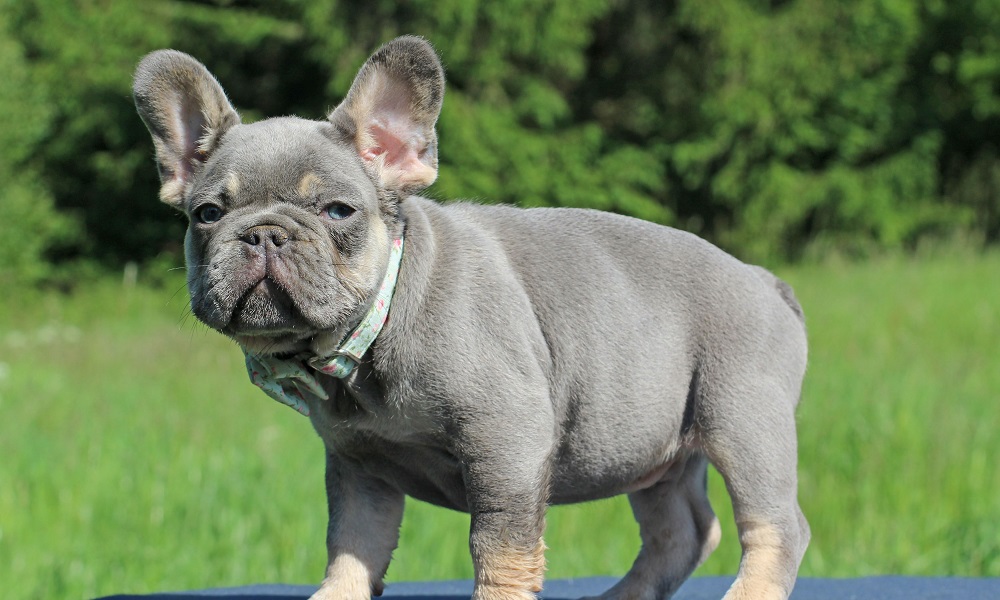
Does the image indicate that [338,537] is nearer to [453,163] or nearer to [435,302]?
[435,302]

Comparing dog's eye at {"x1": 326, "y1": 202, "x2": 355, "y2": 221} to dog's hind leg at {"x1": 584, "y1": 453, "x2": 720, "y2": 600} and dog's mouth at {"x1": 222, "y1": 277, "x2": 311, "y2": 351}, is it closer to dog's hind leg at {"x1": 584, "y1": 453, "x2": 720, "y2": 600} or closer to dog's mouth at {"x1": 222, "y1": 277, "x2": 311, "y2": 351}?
dog's mouth at {"x1": 222, "y1": 277, "x2": 311, "y2": 351}

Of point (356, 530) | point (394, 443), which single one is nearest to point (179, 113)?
point (394, 443)

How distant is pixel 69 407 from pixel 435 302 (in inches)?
287

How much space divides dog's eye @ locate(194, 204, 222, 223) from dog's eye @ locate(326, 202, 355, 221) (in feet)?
0.98

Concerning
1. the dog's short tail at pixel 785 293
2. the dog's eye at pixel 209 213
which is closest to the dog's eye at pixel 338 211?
the dog's eye at pixel 209 213

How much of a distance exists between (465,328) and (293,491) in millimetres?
4466

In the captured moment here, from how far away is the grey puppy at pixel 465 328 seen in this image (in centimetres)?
327

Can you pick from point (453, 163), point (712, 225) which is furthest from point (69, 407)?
point (712, 225)

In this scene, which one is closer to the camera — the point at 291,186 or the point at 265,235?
the point at 265,235

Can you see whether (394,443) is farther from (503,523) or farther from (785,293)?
(785,293)

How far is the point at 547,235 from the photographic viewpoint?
156 inches

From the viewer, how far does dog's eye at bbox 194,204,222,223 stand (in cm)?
329

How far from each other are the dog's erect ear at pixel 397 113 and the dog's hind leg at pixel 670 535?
1581mm

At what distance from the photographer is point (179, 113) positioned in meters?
3.55
